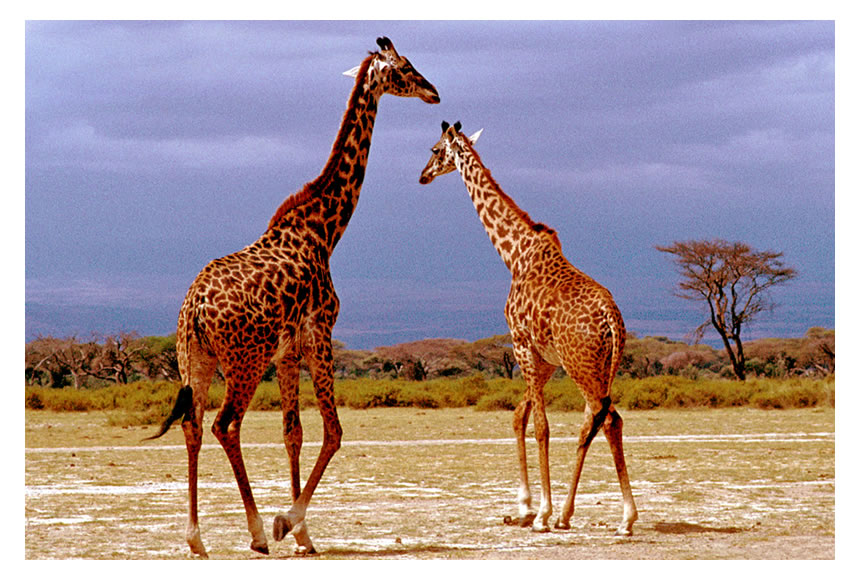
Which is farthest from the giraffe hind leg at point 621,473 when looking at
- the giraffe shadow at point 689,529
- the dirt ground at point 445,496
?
the giraffe shadow at point 689,529

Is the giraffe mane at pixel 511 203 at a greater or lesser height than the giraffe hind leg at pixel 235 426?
greater

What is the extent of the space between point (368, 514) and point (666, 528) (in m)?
2.91

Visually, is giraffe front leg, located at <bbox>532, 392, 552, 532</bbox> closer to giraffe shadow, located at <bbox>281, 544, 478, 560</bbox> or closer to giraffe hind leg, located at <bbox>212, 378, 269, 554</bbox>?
giraffe shadow, located at <bbox>281, 544, 478, 560</bbox>

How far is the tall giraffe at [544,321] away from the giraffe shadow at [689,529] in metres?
0.56

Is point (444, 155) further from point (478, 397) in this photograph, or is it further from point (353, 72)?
point (478, 397)

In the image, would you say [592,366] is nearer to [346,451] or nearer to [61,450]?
[346,451]

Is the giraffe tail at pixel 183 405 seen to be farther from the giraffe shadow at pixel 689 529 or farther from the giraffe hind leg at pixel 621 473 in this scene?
the giraffe shadow at pixel 689 529

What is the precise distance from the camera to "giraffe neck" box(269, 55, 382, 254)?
9.17 metres

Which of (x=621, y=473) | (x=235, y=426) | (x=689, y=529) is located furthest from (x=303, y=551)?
(x=689, y=529)

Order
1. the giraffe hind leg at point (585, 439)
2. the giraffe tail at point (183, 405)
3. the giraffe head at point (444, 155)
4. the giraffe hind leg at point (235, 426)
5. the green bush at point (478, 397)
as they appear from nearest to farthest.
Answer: the giraffe tail at point (183, 405) → the giraffe hind leg at point (235, 426) → the giraffe hind leg at point (585, 439) → the giraffe head at point (444, 155) → the green bush at point (478, 397)

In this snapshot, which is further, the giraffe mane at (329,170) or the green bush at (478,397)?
the green bush at (478,397)

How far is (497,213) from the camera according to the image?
35.7 feet

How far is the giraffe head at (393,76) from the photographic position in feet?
32.4

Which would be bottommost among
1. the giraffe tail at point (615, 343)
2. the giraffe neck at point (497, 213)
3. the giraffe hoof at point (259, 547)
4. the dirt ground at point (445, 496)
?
the dirt ground at point (445, 496)
